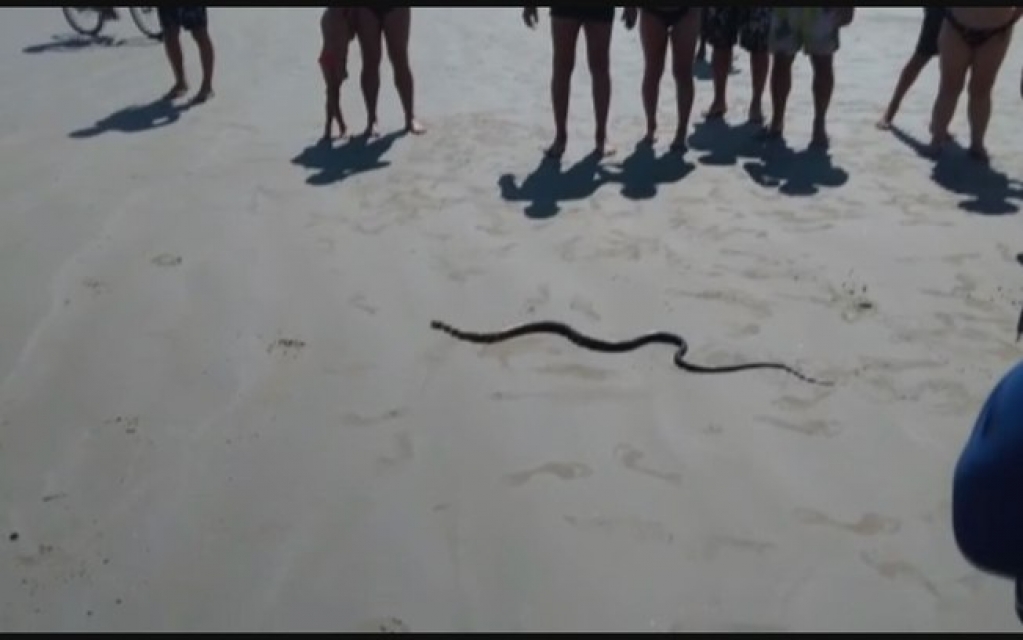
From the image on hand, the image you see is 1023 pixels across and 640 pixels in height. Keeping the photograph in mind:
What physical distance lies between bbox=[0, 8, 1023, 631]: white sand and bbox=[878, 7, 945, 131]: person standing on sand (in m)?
0.82

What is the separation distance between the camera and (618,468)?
3066 mm

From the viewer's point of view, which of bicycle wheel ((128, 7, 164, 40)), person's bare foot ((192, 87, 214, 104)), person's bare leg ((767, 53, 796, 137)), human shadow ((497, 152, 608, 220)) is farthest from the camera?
bicycle wheel ((128, 7, 164, 40))

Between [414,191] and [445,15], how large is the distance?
7645 mm

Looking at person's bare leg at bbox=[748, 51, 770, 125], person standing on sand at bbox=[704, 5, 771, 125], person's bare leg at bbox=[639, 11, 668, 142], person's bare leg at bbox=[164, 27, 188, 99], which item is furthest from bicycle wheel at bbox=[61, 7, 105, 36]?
person's bare leg at bbox=[748, 51, 770, 125]

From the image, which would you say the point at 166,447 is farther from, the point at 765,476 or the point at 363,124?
the point at 363,124

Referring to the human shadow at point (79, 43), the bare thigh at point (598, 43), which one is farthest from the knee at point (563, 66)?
the human shadow at point (79, 43)

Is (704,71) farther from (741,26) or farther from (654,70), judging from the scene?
(654,70)

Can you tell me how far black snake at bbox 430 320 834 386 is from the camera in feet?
12.0

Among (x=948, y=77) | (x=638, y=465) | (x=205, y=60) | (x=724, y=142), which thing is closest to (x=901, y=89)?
(x=948, y=77)

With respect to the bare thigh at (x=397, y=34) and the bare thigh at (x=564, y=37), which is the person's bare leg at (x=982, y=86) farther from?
the bare thigh at (x=397, y=34)

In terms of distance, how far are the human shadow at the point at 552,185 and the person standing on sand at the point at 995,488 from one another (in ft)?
13.6

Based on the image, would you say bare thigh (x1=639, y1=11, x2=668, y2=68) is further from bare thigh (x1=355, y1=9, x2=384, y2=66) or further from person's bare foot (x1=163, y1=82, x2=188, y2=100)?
person's bare foot (x1=163, y1=82, x2=188, y2=100)

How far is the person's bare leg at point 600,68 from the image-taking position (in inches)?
252

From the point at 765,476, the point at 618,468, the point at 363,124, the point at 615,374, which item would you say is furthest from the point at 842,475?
the point at 363,124
